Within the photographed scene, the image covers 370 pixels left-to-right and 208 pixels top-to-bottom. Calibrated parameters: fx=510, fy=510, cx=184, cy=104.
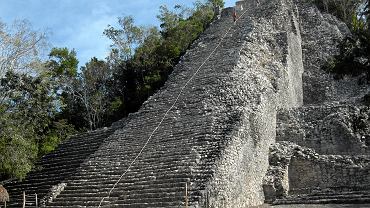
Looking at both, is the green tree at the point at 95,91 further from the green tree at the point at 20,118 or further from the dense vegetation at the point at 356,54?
the dense vegetation at the point at 356,54

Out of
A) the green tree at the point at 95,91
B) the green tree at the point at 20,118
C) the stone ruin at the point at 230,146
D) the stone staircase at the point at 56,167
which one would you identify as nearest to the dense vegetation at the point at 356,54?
the stone ruin at the point at 230,146

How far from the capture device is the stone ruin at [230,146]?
12406mm

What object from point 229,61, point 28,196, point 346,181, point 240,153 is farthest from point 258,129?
point 28,196

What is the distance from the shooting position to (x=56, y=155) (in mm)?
17578

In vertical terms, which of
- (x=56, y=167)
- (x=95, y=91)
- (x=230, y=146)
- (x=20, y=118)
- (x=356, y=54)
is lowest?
(x=56, y=167)

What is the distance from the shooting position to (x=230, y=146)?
42.3ft

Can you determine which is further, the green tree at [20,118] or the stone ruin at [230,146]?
the green tree at [20,118]

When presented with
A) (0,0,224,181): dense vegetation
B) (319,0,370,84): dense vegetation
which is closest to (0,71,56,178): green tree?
(0,0,224,181): dense vegetation

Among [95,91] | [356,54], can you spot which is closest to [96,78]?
[95,91]

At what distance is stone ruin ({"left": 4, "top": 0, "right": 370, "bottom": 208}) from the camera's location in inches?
488

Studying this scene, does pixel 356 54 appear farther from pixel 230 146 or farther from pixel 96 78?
pixel 96 78

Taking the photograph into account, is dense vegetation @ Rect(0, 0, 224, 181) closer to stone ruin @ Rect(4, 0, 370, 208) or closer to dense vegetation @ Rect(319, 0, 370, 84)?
stone ruin @ Rect(4, 0, 370, 208)

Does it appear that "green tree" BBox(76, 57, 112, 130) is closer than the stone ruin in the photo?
No

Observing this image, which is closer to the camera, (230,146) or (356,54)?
(356,54)
